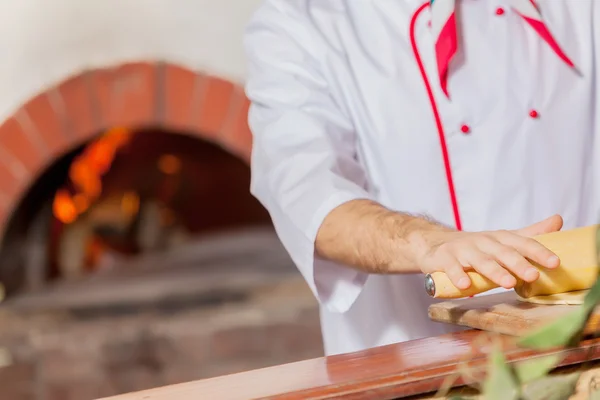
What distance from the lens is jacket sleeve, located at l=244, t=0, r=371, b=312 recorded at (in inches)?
41.5

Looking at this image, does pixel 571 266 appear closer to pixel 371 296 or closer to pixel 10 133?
pixel 371 296

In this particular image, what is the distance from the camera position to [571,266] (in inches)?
29.0

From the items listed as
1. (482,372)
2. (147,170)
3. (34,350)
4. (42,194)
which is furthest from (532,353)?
(147,170)

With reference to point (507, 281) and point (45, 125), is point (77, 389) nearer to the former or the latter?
point (45, 125)

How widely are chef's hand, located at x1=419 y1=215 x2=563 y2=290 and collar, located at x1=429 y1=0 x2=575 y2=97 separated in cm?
35

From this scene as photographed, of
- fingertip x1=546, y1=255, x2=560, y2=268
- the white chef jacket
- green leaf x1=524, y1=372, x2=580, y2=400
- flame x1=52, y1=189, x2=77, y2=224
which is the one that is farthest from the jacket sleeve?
flame x1=52, y1=189, x2=77, y2=224

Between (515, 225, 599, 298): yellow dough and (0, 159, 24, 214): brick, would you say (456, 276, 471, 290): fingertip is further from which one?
(0, 159, 24, 214): brick

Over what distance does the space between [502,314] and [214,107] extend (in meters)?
1.84

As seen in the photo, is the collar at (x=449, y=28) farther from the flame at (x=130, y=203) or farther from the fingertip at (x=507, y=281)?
the flame at (x=130, y=203)

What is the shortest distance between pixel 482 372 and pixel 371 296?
1.98 feet

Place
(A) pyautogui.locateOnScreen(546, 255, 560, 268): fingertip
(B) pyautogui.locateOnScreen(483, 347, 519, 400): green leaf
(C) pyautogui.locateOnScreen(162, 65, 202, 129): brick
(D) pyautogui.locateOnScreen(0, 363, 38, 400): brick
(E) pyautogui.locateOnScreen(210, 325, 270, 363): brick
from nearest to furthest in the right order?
(B) pyautogui.locateOnScreen(483, 347, 519, 400): green leaf, (A) pyautogui.locateOnScreen(546, 255, 560, 268): fingertip, (D) pyautogui.locateOnScreen(0, 363, 38, 400): brick, (E) pyautogui.locateOnScreen(210, 325, 270, 363): brick, (C) pyautogui.locateOnScreen(162, 65, 202, 129): brick

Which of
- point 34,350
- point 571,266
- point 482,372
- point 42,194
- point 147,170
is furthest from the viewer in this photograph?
point 147,170

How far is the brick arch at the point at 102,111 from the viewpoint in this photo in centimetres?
236

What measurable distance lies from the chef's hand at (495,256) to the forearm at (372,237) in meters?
0.08
